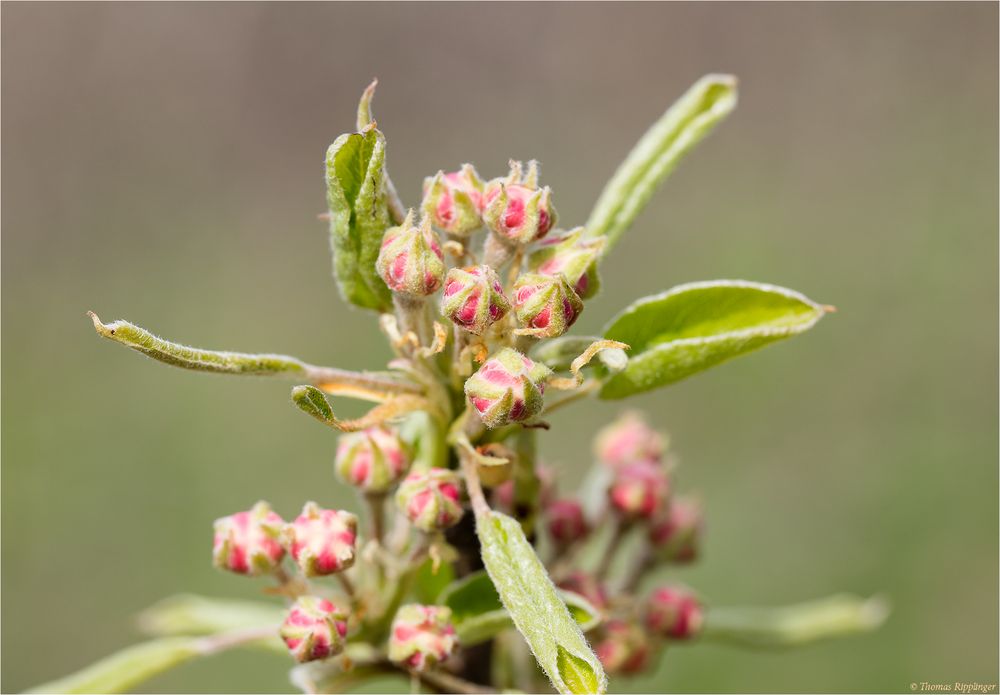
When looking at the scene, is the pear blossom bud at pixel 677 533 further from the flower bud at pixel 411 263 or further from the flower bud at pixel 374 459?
the flower bud at pixel 411 263

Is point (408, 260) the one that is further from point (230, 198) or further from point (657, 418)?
point (230, 198)

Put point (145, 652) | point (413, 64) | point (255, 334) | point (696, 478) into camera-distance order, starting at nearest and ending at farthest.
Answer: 1. point (145, 652)
2. point (696, 478)
3. point (255, 334)
4. point (413, 64)

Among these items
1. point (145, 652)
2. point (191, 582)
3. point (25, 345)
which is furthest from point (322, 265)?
point (145, 652)

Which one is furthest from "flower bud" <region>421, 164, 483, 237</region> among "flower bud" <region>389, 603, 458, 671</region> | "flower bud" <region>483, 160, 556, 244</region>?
"flower bud" <region>389, 603, 458, 671</region>

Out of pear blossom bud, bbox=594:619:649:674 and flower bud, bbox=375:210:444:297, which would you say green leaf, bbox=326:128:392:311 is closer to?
flower bud, bbox=375:210:444:297

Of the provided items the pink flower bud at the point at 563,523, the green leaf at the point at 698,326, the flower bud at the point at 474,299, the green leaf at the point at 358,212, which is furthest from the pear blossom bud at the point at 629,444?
the flower bud at the point at 474,299

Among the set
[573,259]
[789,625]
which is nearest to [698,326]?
[573,259]
